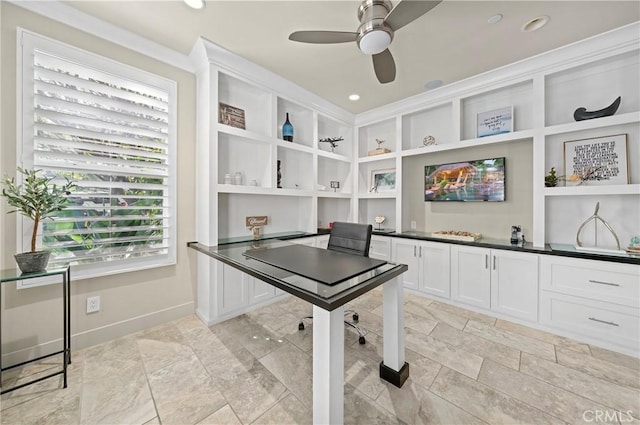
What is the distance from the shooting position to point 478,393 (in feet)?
5.28

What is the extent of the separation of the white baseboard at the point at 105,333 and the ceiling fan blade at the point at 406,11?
10.6ft

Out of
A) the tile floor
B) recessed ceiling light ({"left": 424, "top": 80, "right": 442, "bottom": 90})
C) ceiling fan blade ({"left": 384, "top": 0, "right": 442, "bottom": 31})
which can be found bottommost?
the tile floor

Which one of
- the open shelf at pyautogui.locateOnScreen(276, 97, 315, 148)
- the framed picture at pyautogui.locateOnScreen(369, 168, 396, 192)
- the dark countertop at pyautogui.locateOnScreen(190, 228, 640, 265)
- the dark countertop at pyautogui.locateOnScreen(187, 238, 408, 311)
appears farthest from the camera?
the framed picture at pyautogui.locateOnScreen(369, 168, 396, 192)

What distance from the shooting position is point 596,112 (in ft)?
7.64

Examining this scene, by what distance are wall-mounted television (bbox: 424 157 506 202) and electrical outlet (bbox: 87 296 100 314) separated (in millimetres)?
4067

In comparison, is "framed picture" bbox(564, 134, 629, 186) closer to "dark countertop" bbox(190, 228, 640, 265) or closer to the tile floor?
"dark countertop" bbox(190, 228, 640, 265)

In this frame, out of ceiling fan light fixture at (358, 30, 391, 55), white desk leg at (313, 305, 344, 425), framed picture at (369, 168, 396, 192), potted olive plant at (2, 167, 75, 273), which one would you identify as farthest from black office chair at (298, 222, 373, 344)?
potted olive plant at (2, 167, 75, 273)

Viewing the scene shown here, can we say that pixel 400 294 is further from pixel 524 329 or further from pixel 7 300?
pixel 7 300

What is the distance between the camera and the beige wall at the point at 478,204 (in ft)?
9.52

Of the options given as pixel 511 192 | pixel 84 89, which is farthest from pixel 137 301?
pixel 511 192

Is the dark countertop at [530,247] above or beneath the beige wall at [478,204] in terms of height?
beneath

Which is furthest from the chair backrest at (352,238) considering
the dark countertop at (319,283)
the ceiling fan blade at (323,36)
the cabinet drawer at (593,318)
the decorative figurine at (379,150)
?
the decorative figurine at (379,150)

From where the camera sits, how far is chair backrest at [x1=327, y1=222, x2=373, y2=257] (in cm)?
224

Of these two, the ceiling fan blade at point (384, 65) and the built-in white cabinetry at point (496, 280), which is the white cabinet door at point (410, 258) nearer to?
the built-in white cabinetry at point (496, 280)
